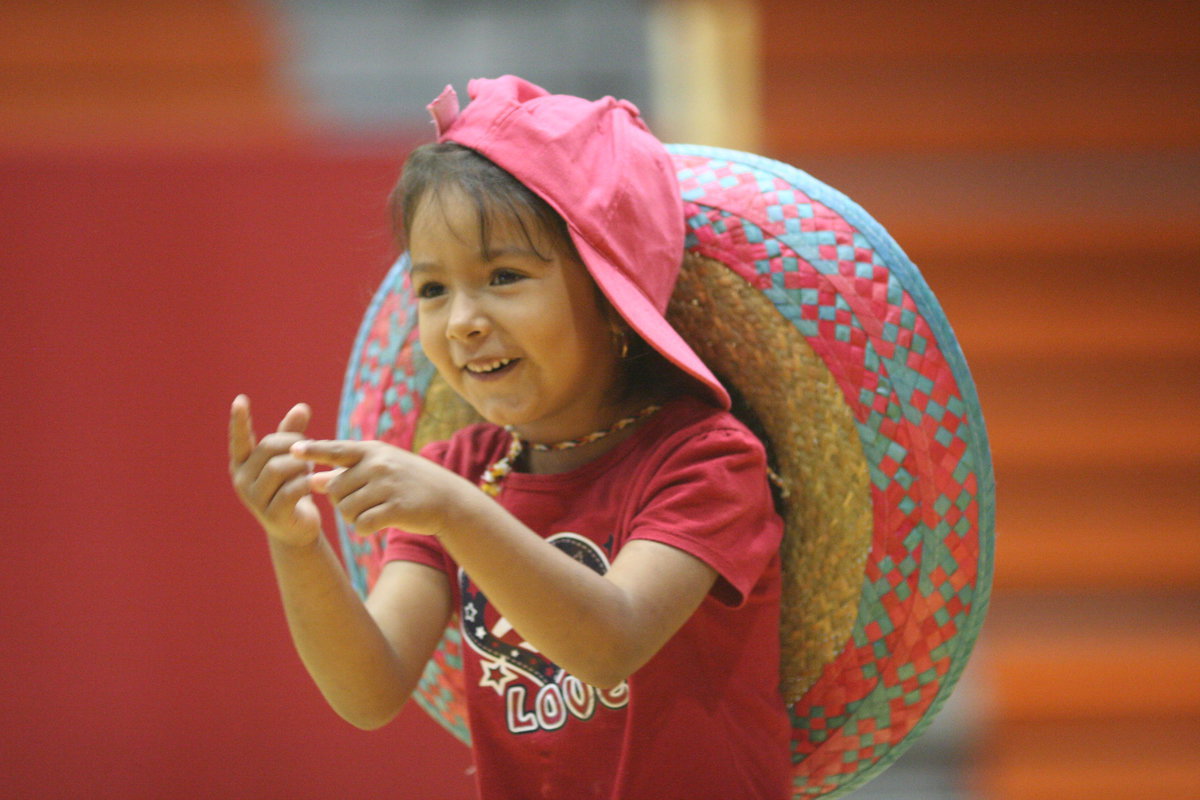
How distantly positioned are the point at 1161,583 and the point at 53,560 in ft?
5.51

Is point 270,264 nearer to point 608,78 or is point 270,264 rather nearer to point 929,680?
point 608,78

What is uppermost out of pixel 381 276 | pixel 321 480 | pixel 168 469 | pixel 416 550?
pixel 321 480

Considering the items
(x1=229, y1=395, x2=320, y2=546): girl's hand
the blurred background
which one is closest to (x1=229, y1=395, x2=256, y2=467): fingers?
(x1=229, y1=395, x2=320, y2=546): girl's hand

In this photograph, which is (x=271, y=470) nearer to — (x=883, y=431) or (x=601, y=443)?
(x=601, y=443)

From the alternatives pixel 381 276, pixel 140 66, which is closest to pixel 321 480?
pixel 381 276

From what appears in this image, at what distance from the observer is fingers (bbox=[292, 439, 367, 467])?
618 mm

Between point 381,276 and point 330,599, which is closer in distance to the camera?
point 330,599

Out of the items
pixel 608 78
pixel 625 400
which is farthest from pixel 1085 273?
pixel 625 400

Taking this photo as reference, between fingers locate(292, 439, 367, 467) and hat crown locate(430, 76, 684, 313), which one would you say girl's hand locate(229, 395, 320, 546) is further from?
hat crown locate(430, 76, 684, 313)

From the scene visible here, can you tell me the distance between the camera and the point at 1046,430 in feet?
7.61

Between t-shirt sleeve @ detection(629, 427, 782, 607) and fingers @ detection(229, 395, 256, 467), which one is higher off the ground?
fingers @ detection(229, 395, 256, 467)

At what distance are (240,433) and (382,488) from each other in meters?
0.08

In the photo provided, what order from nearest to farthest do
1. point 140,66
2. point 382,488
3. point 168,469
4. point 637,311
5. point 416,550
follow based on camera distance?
point 382,488 → point 637,311 → point 416,550 → point 168,469 → point 140,66

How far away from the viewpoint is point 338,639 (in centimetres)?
73
